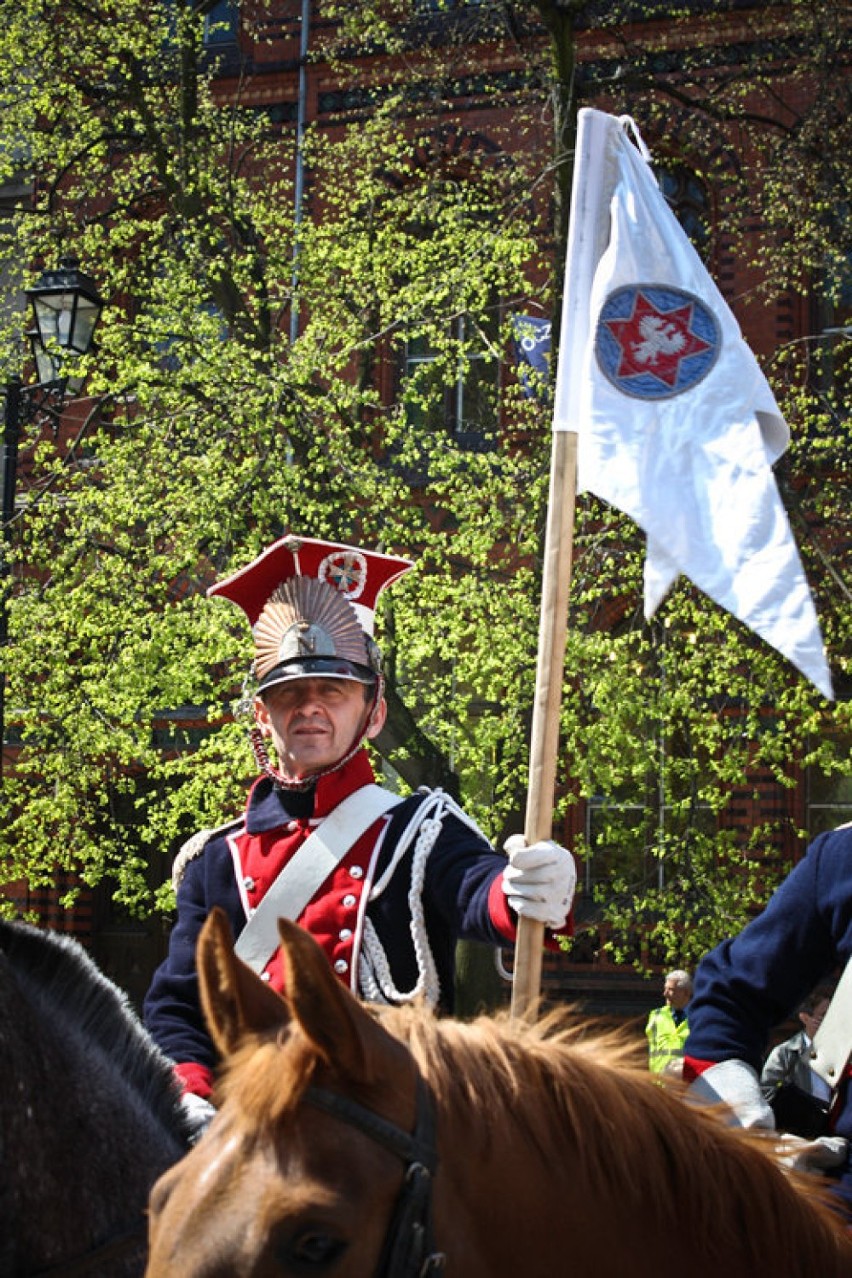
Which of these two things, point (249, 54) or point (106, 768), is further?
point (249, 54)

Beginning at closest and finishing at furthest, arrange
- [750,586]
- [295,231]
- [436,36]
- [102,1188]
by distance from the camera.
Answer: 1. [102,1188]
2. [750,586]
3. [295,231]
4. [436,36]

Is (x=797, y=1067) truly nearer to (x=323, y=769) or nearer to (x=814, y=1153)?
(x=323, y=769)

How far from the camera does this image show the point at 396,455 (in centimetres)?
1385

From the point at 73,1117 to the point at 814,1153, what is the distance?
122cm

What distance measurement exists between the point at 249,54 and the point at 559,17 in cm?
662

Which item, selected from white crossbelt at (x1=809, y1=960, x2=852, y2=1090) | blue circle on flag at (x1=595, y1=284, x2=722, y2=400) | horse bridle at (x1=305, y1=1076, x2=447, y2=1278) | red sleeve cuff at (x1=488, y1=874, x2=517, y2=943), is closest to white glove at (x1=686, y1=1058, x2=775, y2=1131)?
white crossbelt at (x1=809, y1=960, x2=852, y2=1090)

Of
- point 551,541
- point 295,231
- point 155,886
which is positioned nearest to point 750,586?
point 551,541

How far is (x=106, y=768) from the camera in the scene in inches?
585

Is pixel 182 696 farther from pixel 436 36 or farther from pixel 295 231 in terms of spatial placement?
pixel 436 36

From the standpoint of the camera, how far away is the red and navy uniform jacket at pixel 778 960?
10.3ft

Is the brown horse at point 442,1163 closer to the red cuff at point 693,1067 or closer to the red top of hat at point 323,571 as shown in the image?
the red cuff at point 693,1067

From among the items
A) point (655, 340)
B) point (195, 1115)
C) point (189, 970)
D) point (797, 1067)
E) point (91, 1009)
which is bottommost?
point (797, 1067)

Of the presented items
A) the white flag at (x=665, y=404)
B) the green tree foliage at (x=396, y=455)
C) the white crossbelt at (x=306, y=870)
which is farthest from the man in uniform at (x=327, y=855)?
the green tree foliage at (x=396, y=455)

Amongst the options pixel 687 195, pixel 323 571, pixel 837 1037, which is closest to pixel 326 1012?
pixel 837 1037
